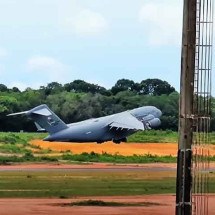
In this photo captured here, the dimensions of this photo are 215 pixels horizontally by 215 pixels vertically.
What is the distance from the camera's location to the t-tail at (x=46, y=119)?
7750 centimetres

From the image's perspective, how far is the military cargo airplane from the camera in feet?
254

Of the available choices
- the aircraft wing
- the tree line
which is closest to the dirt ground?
the aircraft wing

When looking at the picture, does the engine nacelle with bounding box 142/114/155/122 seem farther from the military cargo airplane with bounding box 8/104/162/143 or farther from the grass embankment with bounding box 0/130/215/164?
the grass embankment with bounding box 0/130/215/164

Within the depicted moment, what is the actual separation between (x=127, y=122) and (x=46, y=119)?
709 cm

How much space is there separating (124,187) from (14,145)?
29361mm

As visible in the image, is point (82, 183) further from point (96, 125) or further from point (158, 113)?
point (96, 125)

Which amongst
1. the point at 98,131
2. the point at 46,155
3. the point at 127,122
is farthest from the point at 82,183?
the point at 98,131

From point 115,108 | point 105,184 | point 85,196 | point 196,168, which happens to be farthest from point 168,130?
point 196,168

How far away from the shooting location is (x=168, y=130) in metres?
78.8

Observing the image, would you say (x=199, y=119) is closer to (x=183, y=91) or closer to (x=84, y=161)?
(x=183, y=91)

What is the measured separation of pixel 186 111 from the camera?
10.7m

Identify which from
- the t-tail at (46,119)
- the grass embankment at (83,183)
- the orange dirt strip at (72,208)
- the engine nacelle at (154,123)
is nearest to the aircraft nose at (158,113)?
the engine nacelle at (154,123)

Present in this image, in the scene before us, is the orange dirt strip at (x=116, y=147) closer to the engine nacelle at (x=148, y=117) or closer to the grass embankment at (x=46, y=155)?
the grass embankment at (x=46, y=155)

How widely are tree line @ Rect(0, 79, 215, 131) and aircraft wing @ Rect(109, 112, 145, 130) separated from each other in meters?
3.22
